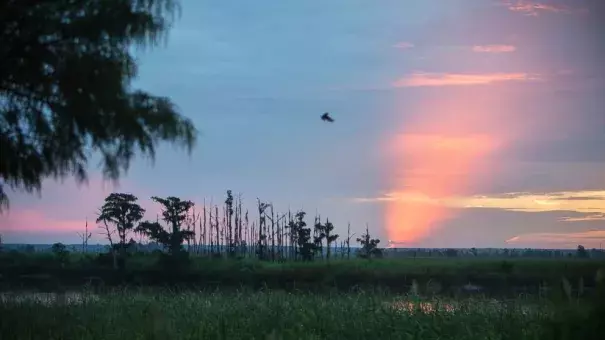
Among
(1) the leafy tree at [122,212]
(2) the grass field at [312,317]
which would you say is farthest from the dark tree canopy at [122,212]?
(2) the grass field at [312,317]

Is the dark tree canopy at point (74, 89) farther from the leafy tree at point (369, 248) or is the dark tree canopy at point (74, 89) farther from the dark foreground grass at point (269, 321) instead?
the leafy tree at point (369, 248)

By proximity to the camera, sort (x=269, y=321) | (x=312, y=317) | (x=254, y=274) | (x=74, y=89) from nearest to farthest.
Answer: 1. (x=74, y=89)
2. (x=269, y=321)
3. (x=312, y=317)
4. (x=254, y=274)

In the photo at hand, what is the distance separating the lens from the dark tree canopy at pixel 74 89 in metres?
8.93

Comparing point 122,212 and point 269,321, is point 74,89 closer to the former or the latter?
point 269,321

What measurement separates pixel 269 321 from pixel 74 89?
462 centimetres

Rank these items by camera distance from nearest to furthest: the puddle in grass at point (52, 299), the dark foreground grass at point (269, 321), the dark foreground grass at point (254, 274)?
the dark foreground grass at point (269, 321)
the puddle in grass at point (52, 299)
the dark foreground grass at point (254, 274)

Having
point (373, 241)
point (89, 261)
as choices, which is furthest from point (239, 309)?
point (373, 241)

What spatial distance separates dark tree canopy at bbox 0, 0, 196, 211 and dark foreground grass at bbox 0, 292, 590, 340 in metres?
2.23

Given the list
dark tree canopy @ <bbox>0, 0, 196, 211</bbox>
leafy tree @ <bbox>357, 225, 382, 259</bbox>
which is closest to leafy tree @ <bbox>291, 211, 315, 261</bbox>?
leafy tree @ <bbox>357, 225, 382, 259</bbox>

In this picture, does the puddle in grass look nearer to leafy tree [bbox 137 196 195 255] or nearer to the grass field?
the grass field

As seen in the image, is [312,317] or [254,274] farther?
[254,274]

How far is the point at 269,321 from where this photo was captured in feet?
36.9

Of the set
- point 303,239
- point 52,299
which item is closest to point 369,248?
point 303,239

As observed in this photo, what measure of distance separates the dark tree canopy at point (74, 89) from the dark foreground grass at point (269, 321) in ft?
7.31
